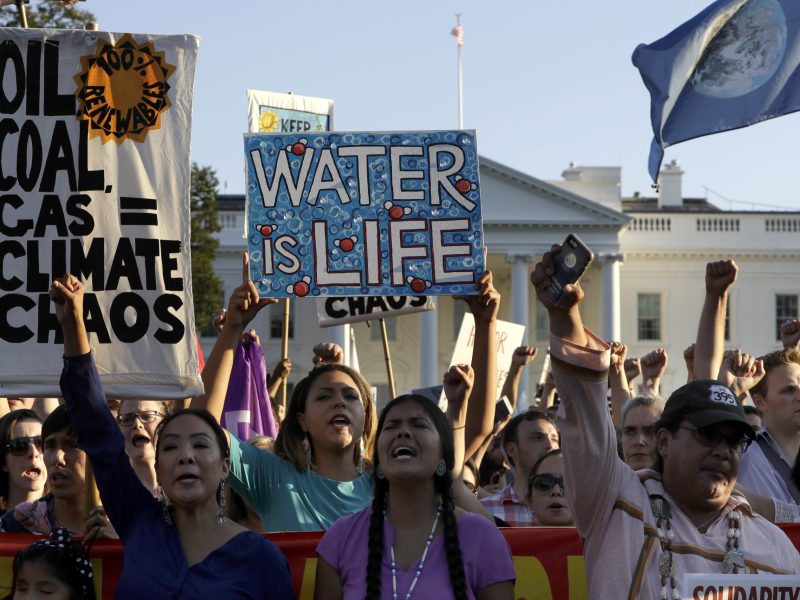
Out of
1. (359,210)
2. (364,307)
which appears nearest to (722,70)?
(364,307)

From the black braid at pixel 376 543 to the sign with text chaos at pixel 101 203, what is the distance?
1140 mm

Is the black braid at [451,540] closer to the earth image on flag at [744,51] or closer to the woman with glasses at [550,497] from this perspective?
the woman with glasses at [550,497]

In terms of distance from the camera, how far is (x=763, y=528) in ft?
13.5

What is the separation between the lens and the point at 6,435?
19.3 ft

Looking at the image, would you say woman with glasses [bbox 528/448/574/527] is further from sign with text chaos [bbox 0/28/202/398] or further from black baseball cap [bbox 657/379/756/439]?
black baseball cap [bbox 657/379/756/439]

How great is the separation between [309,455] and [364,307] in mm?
2324

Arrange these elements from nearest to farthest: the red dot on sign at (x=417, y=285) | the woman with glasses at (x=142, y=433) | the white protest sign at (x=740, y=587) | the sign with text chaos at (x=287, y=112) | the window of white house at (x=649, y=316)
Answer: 1. the white protest sign at (x=740, y=587)
2. the woman with glasses at (x=142, y=433)
3. the red dot on sign at (x=417, y=285)
4. the sign with text chaos at (x=287, y=112)
5. the window of white house at (x=649, y=316)

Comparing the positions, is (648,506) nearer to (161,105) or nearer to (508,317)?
(161,105)

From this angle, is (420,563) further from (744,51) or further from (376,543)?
(744,51)

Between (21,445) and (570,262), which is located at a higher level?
(570,262)

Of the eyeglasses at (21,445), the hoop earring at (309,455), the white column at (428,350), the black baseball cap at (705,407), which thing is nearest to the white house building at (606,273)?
the white column at (428,350)

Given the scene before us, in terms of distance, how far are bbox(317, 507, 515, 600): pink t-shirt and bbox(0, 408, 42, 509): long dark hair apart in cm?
213

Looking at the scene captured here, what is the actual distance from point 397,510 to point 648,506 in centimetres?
75

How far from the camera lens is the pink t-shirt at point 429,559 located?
4.08m
